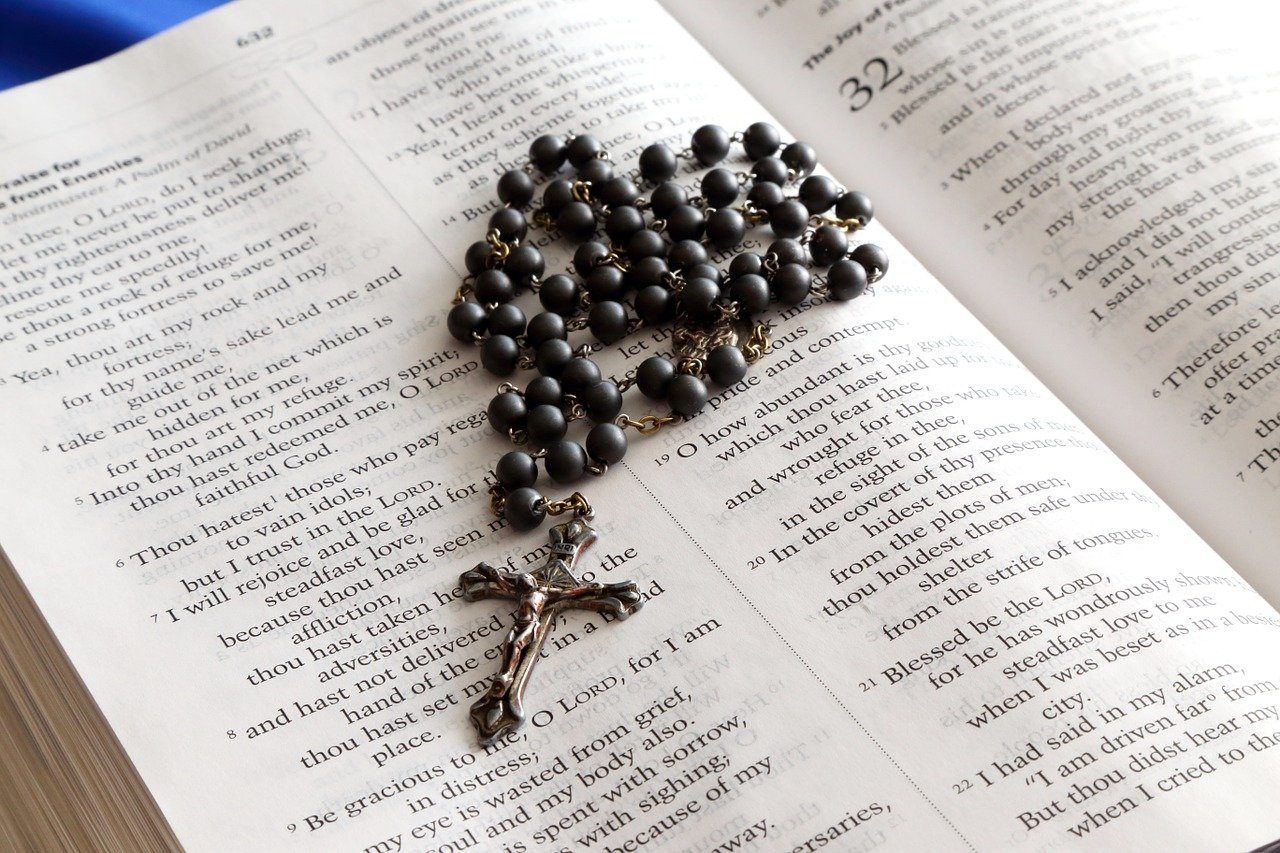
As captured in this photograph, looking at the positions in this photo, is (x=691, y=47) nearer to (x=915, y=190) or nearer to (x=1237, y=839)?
(x=915, y=190)

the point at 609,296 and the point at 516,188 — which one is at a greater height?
the point at 516,188

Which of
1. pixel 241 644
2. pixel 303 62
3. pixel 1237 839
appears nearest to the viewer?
pixel 1237 839

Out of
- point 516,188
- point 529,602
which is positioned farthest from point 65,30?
point 529,602

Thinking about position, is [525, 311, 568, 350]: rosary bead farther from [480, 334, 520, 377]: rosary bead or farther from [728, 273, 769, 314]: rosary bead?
[728, 273, 769, 314]: rosary bead

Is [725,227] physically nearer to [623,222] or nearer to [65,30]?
[623,222]

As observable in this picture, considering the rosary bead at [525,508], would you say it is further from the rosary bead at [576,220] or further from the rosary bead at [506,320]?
the rosary bead at [576,220]

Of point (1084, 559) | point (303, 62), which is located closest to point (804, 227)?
point (1084, 559)

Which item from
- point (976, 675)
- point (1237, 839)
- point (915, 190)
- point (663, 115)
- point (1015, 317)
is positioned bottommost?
point (1237, 839)

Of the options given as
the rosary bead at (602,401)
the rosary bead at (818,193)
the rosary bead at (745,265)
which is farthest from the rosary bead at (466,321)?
the rosary bead at (818,193)
